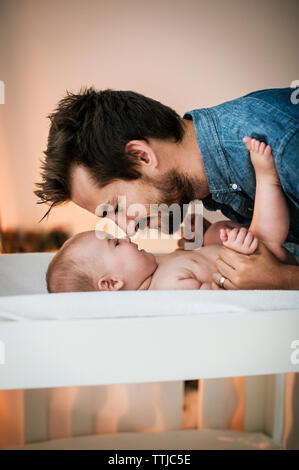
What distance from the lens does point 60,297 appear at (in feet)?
2.21

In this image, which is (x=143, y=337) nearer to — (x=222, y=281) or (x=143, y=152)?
(x=222, y=281)

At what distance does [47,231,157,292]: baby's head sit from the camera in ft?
3.26

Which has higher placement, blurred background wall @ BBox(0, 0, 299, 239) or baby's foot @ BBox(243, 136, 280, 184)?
blurred background wall @ BBox(0, 0, 299, 239)

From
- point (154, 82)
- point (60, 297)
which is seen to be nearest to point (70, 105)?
point (154, 82)

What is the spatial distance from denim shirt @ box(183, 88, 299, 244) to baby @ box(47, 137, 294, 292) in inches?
1.5

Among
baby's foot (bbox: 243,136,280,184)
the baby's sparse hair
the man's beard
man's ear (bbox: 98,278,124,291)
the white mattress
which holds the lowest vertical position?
man's ear (bbox: 98,278,124,291)

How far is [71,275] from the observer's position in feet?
3.26

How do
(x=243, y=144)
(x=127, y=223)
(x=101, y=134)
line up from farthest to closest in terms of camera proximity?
(x=127, y=223), (x=101, y=134), (x=243, y=144)

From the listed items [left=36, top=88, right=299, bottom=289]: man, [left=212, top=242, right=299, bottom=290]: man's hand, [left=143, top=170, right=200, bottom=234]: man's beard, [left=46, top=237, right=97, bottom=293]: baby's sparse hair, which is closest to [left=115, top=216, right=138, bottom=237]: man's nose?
[left=36, top=88, right=299, bottom=289]: man

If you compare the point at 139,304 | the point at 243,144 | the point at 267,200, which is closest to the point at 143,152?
the point at 243,144

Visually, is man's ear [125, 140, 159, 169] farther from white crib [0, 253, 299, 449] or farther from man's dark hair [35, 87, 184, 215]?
white crib [0, 253, 299, 449]

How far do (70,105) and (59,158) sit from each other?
0.56 ft

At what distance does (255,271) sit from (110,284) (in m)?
0.38

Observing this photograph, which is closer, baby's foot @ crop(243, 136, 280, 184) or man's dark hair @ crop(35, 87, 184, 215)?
baby's foot @ crop(243, 136, 280, 184)
